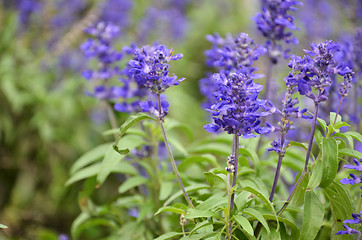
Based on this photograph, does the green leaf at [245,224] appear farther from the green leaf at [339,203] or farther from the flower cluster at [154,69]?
the flower cluster at [154,69]

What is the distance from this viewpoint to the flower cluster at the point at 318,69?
6.68 feet

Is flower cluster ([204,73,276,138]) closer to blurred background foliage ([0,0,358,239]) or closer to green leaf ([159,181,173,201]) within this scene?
green leaf ([159,181,173,201])

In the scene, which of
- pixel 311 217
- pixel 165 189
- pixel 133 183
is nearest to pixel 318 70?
pixel 311 217

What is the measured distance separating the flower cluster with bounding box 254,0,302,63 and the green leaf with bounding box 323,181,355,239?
115 cm

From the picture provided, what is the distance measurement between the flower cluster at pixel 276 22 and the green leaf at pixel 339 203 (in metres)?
1.15

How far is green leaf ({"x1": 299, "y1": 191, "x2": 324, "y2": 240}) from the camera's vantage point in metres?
2.09

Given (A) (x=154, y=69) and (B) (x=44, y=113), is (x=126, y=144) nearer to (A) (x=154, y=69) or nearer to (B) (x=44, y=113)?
(A) (x=154, y=69)

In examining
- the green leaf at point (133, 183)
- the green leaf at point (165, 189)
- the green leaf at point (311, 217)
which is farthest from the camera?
the green leaf at point (133, 183)

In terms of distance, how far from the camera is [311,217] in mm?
2109

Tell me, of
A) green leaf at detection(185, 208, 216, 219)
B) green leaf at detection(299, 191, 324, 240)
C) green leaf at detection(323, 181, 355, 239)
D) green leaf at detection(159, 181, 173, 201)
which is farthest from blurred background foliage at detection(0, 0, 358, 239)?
green leaf at detection(299, 191, 324, 240)

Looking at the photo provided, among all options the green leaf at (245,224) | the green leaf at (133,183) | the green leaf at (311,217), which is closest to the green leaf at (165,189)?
the green leaf at (133,183)

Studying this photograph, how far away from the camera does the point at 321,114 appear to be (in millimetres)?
3611

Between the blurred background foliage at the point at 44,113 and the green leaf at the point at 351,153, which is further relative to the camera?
the blurred background foliage at the point at 44,113

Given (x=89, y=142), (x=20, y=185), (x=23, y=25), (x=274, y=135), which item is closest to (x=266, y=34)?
(x=274, y=135)
